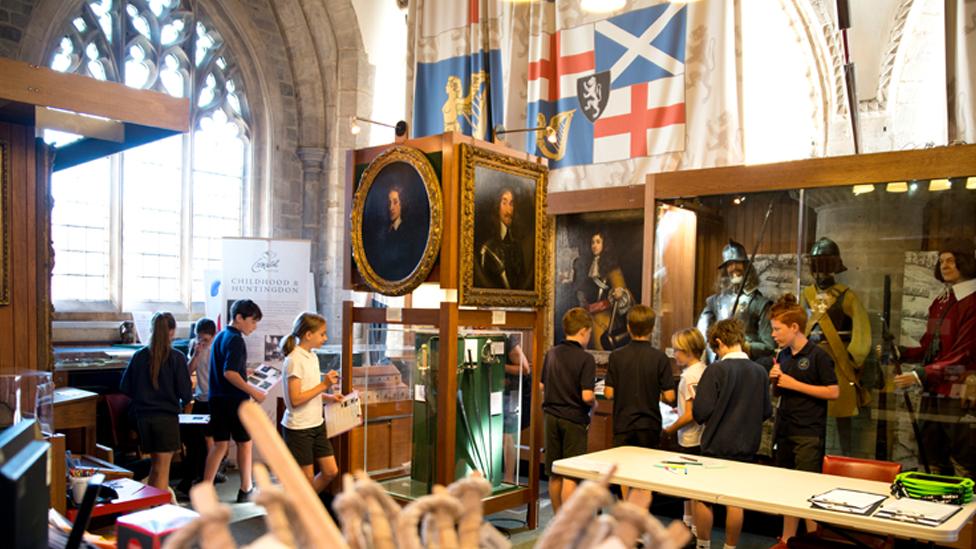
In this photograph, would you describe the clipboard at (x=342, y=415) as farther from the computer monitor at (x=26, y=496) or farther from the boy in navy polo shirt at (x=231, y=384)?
Answer: the computer monitor at (x=26, y=496)

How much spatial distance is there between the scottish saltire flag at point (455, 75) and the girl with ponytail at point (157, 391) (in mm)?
4153

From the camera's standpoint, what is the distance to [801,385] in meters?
4.62

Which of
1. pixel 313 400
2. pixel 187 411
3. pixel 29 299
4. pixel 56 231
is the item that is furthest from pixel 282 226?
pixel 29 299

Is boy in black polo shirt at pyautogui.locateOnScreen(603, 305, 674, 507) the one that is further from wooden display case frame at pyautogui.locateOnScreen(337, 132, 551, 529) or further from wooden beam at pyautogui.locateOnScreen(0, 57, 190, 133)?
wooden beam at pyautogui.locateOnScreen(0, 57, 190, 133)

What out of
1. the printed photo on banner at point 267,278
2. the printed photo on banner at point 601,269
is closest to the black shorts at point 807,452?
the printed photo on banner at point 601,269

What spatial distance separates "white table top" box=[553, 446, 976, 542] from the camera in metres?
3.05

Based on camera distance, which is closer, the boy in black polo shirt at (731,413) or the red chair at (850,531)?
the red chair at (850,531)

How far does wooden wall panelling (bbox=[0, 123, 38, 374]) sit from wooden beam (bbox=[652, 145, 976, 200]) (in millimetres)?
4396

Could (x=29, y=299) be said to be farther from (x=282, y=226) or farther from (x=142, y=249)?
(x=282, y=226)

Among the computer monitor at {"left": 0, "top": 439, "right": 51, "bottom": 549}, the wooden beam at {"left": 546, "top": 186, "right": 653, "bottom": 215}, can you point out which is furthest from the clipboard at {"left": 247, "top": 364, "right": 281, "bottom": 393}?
the computer monitor at {"left": 0, "top": 439, "right": 51, "bottom": 549}

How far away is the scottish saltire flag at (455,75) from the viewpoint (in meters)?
8.63

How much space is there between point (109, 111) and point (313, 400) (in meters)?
2.45

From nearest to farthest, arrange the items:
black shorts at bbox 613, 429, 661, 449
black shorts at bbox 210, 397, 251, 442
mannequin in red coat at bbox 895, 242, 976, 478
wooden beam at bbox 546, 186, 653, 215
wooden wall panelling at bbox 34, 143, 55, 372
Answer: wooden wall panelling at bbox 34, 143, 55, 372
mannequin in red coat at bbox 895, 242, 976, 478
black shorts at bbox 613, 429, 661, 449
black shorts at bbox 210, 397, 251, 442
wooden beam at bbox 546, 186, 653, 215

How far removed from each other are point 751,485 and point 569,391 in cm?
170
